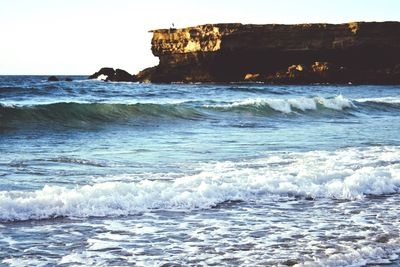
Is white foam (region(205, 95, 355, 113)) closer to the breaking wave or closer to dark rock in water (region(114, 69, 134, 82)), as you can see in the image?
the breaking wave

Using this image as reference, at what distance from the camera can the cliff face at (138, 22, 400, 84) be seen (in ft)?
180

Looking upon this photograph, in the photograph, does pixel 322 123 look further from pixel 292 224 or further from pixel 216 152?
pixel 292 224

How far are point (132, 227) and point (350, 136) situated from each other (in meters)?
8.96

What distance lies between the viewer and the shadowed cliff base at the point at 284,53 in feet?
180

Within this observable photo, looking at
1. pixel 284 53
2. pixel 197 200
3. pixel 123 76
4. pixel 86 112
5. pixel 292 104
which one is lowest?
pixel 197 200

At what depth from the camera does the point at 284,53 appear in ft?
189

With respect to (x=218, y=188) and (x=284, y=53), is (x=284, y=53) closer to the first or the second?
(x=284, y=53)

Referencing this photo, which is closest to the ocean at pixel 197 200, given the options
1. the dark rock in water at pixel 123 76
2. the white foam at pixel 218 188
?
the white foam at pixel 218 188

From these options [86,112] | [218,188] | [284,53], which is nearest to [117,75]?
[284,53]

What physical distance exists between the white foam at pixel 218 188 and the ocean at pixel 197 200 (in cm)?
1

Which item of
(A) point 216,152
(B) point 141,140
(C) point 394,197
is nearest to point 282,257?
(C) point 394,197

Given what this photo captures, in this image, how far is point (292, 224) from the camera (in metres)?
5.48

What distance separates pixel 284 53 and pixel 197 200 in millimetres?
52628

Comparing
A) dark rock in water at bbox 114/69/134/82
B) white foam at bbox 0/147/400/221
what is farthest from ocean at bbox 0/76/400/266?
dark rock in water at bbox 114/69/134/82
